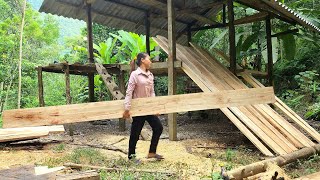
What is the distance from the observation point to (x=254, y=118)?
6305 mm

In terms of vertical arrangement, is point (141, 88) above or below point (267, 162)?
above

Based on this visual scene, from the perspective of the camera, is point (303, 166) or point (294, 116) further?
point (294, 116)

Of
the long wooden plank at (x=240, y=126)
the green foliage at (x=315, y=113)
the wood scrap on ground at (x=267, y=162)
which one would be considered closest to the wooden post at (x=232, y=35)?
the long wooden plank at (x=240, y=126)

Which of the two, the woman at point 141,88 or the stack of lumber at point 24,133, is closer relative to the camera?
the woman at point 141,88

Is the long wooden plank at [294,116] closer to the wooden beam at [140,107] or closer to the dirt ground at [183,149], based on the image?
the dirt ground at [183,149]

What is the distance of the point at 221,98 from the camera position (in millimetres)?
3387

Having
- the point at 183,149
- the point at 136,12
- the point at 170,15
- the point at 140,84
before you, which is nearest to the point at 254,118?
the point at 183,149

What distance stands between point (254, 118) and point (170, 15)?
Result: 295cm

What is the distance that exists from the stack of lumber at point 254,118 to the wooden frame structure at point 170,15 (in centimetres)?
68

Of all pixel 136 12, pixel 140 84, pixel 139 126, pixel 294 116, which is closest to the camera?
pixel 140 84

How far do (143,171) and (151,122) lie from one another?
915 millimetres

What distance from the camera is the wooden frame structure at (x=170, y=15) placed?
7697 mm

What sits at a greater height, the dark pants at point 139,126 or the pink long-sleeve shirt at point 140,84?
the pink long-sleeve shirt at point 140,84

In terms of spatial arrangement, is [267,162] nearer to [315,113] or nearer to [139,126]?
[139,126]
